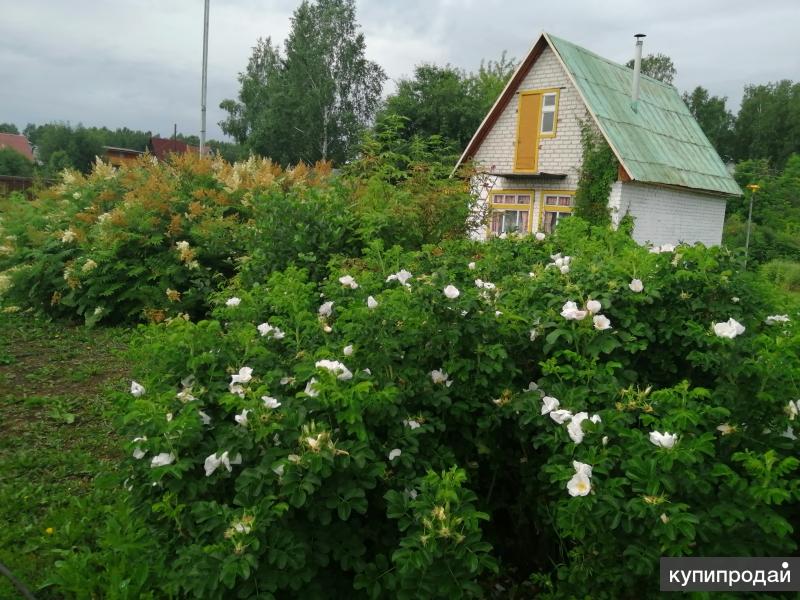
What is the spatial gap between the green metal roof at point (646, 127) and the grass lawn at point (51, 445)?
1305cm

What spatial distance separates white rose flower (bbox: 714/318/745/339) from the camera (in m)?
2.41

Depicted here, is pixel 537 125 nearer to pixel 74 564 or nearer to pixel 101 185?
pixel 101 185

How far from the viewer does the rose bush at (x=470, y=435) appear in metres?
1.90

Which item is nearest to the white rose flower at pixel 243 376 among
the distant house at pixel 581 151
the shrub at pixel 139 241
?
the shrub at pixel 139 241

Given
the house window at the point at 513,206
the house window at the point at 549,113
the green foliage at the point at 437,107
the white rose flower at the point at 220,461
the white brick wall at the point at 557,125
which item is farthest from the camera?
the green foliage at the point at 437,107

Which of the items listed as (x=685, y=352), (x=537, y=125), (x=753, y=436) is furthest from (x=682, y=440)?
(x=537, y=125)

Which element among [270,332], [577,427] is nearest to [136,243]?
[270,332]

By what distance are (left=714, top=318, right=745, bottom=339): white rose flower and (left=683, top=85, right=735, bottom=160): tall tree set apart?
2130 inches

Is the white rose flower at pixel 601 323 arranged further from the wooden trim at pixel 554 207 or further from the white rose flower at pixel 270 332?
the wooden trim at pixel 554 207

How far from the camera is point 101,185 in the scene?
8.66m

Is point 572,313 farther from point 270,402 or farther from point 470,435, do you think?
point 270,402

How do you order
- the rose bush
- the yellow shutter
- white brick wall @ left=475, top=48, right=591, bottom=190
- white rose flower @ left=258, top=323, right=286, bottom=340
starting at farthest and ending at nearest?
the yellow shutter
white brick wall @ left=475, top=48, right=591, bottom=190
white rose flower @ left=258, top=323, right=286, bottom=340
the rose bush

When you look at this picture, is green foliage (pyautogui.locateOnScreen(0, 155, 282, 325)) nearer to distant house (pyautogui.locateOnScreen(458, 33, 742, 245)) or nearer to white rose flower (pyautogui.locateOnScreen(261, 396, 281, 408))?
white rose flower (pyautogui.locateOnScreen(261, 396, 281, 408))

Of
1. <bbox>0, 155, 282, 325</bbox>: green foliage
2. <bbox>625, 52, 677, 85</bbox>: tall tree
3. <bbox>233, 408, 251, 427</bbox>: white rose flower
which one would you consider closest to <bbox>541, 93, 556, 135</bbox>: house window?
<bbox>0, 155, 282, 325</bbox>: green foliage
